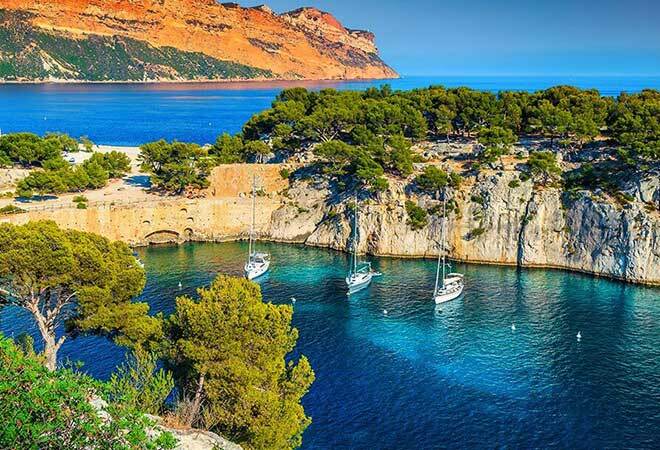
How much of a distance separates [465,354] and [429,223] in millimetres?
30438

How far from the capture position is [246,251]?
82875mm

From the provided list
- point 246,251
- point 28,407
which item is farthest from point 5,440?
point 246,251

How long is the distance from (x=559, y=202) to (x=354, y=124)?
123ft

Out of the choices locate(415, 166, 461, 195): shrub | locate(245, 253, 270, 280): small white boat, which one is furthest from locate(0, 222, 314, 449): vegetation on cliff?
locate(415, 166, 461, 195): shrub

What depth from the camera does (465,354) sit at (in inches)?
2073

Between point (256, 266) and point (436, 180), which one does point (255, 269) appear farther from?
point (436, 180)

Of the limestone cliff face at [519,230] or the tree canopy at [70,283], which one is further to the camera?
the limestone cliff face at [519,230]

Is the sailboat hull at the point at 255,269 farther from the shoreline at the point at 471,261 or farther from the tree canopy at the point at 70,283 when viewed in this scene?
the tree canopy at the point at 70,283

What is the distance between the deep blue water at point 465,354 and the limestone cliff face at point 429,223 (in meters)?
3.41

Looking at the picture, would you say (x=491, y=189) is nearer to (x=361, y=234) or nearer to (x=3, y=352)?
(x=361, y=234)

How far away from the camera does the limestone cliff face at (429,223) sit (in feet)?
238

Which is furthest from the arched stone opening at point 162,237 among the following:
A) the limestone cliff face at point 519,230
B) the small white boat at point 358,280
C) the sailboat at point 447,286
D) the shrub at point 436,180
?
the sailboat at point 447,286

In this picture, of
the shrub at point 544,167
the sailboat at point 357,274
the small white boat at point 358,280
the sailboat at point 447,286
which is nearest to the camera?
the sailboat at point 447,286

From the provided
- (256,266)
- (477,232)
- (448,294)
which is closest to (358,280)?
(448,294)
